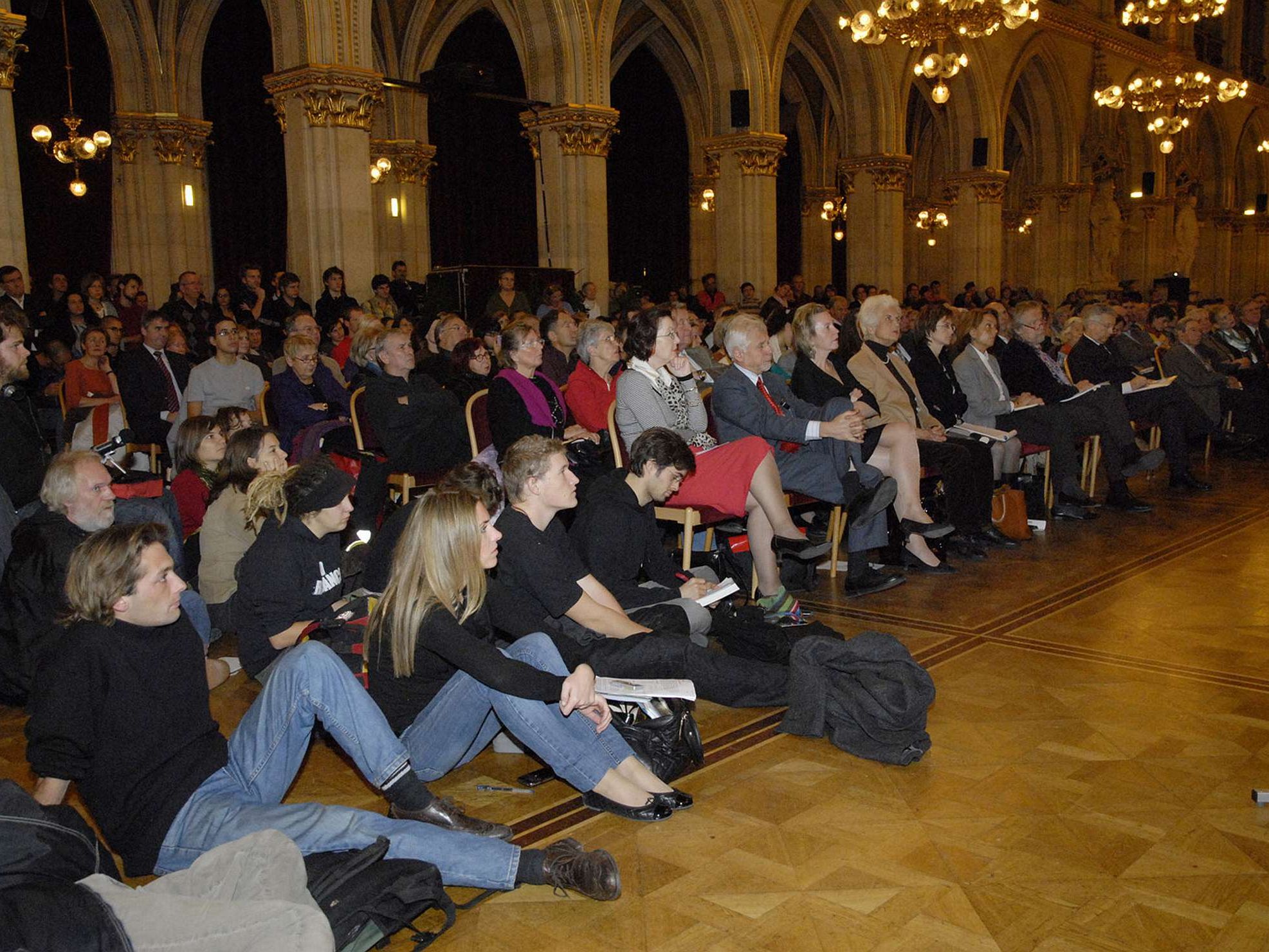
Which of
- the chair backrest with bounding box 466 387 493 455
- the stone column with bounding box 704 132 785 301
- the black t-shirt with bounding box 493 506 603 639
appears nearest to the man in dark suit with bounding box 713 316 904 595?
the chair backrest with bounding box 466 387 493 455

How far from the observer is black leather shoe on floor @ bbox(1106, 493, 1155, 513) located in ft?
24.8

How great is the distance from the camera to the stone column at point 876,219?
Result: 1720 cm

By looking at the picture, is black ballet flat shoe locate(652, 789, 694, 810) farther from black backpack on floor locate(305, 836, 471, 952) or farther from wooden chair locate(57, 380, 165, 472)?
wooden chair locate(57, 380, 165, 472)

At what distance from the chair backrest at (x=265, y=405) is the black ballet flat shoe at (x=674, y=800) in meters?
4.51

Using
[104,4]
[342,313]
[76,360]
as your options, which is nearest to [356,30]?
[342,313]

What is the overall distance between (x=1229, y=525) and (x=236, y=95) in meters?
14.3

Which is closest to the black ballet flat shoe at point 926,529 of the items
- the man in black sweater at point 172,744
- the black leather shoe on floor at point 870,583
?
the black leather shoe on floor at point 870,583

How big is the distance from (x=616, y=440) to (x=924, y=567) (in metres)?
1.86

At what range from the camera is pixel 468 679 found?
2.97 metres

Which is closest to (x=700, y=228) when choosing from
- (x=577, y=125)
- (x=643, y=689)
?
(x=577, y=125)

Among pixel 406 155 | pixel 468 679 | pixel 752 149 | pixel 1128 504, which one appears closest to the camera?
pixel 468 679

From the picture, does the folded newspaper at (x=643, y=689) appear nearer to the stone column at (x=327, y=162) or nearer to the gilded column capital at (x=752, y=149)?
the stone column at (x=327, y=162)

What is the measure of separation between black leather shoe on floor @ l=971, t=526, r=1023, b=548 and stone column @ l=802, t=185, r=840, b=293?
1756cm

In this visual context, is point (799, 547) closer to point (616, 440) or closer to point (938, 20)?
point (616, 440)
